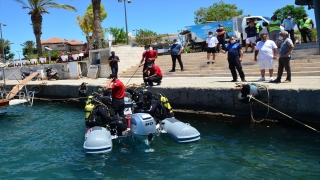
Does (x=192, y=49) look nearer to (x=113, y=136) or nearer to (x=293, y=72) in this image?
(x=293, y=72)

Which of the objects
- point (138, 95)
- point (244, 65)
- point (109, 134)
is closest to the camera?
point (109, 134)

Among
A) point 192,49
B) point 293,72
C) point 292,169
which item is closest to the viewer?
point 292,169

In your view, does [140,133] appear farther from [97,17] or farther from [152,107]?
[97,17]

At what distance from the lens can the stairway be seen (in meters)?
12.6

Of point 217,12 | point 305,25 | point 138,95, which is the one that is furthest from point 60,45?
point 138,95

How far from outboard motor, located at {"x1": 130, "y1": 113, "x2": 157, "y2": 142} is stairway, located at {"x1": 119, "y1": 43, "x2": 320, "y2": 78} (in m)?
6.96

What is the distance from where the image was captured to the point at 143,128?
7191 mm

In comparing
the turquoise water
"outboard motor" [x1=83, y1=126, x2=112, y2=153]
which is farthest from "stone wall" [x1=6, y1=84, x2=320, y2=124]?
"outboard motor" [x1=83, y1=126, x2=112, y2=153]

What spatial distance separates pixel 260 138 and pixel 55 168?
477cm

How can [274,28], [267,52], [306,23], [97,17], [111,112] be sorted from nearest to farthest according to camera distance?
[111,112]
[267,52]
[274,28]
[306,23]
[97,17]

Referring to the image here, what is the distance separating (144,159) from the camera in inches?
279

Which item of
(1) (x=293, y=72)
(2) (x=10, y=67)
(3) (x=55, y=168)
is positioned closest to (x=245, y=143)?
(3) (x=55, y=168)

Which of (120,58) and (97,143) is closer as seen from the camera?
(97,143)

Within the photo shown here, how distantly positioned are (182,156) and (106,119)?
76.9 inches
